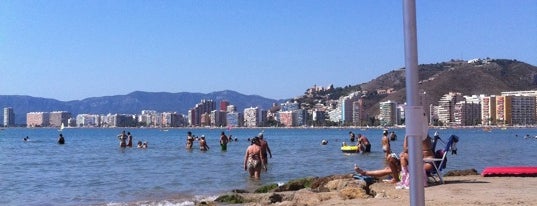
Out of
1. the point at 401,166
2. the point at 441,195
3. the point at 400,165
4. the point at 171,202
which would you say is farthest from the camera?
the point at 171,202

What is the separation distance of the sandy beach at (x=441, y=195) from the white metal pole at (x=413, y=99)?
498 cm

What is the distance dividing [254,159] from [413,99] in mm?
12906

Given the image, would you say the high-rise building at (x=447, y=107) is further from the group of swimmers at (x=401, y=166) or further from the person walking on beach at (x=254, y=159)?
the group of swimmers at (x=401, y=166)

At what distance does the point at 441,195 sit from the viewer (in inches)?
364

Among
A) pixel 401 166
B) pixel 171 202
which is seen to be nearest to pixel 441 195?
pixel 401 166

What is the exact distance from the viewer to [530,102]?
564 feet

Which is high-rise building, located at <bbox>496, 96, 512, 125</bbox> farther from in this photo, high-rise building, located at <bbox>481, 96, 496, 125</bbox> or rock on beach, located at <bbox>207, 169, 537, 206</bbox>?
rock on beach, located at <bbox>207, 169, 537, 206</bbox>

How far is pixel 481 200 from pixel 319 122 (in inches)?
7479

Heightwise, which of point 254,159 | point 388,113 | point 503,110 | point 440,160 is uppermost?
point 503,110

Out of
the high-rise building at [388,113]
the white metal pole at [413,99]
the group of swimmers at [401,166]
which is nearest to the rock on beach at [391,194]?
the group of swimmers at [401,166]

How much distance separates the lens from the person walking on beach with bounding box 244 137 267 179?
16.3 meters

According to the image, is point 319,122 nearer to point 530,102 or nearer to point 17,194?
point 530,102

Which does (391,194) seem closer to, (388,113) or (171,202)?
(171,202)

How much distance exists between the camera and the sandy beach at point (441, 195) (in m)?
8.66
